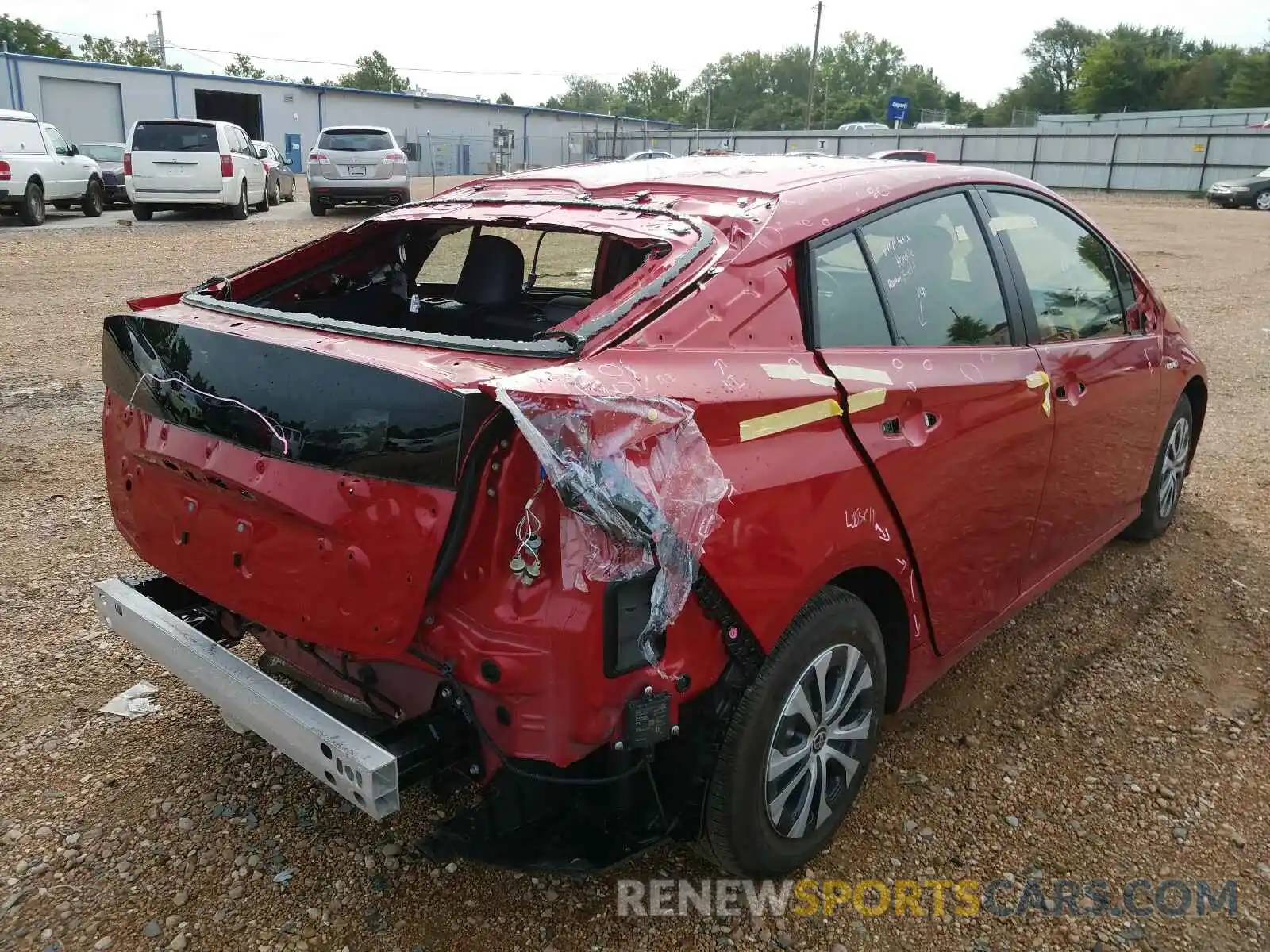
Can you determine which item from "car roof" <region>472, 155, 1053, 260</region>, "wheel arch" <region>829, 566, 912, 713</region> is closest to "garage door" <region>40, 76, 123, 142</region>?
"car roof" <region>472, 155, 1053, 260</region>

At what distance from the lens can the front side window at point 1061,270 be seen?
129 inches

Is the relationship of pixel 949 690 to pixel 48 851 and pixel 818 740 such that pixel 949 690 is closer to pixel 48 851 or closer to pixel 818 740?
pixel 818 740

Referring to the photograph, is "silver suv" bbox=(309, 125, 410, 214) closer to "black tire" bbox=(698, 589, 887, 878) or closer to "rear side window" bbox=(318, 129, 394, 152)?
"rear side window" bbox=(318, 129, 394, 152)

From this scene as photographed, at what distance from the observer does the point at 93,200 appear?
1862 cm

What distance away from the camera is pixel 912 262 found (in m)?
2.84

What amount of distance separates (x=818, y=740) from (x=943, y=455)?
2.77 ft

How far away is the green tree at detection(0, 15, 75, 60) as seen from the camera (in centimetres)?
5950

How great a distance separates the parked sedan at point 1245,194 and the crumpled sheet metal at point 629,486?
30.4 m

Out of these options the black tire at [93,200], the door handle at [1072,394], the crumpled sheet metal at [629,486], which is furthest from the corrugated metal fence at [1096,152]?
the crumpled sheet metal at [629,486]

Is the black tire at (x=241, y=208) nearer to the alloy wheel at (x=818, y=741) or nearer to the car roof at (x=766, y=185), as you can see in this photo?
the car roof at (x=766, y=185)

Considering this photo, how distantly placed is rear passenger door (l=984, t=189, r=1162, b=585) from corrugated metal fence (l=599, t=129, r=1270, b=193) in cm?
2684

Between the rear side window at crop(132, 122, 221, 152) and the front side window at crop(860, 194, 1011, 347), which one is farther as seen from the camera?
the rear side window at crop(132, 122, 221, 152)

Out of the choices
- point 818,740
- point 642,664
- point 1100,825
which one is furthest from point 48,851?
point 1100,825

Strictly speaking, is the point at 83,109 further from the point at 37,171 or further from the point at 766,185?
the point at 766,185
